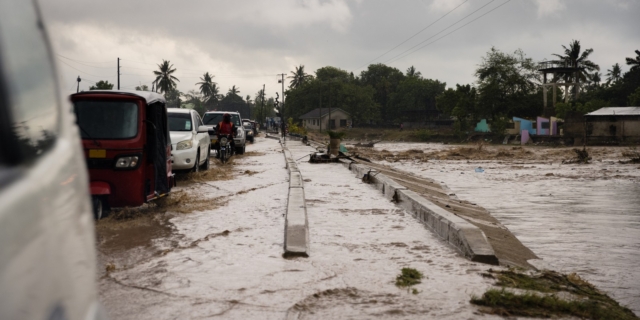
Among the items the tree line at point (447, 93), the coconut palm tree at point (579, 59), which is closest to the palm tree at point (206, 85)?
the tree line at point (447, 93)

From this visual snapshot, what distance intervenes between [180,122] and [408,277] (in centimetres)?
1236

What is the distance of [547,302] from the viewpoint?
5.29 metres

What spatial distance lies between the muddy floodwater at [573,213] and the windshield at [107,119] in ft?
19.6

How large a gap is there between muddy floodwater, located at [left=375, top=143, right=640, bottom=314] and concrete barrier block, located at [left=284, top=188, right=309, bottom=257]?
2592 mm

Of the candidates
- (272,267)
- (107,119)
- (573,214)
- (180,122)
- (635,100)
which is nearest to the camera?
(272,267)

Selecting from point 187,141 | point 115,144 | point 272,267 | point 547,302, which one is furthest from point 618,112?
point 547,302

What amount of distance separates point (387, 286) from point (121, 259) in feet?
9.96

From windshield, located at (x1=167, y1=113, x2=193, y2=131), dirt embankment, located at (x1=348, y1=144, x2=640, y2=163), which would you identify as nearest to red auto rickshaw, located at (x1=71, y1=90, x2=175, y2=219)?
windshield, located at (x1=167, y1=113, x2=193, y2=131)

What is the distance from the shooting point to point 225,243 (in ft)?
26.6

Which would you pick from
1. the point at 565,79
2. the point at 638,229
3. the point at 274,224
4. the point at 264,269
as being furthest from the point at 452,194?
the point at 565,79

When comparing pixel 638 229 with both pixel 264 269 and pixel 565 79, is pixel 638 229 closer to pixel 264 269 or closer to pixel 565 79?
pixel 264 269

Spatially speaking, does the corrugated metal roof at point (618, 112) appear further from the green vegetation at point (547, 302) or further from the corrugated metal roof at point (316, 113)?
the corrugated metal roof at point (316, 113)

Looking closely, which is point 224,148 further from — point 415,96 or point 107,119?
point 415,96

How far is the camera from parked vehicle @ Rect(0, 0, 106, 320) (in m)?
1.18
